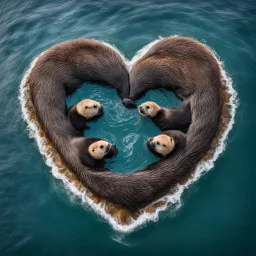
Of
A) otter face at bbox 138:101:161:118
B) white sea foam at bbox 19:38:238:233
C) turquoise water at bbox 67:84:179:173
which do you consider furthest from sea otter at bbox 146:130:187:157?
otter face at bbox 138:101:161:118

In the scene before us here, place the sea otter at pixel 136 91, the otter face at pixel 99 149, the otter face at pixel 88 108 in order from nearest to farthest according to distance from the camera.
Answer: the sea otter at pixel 136 91 → the otter face at pixel 99 149 → the otter face at pixel 88 108

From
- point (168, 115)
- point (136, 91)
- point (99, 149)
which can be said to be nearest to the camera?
point (99, 149)

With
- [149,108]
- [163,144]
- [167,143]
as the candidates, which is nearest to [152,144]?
[163,144]

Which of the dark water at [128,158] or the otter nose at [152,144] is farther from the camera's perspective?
the otter nose at [152,144]

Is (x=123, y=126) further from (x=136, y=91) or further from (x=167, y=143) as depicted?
(x=167, y=143)

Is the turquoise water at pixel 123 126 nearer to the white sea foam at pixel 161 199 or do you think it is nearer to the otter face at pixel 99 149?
the otter face at pixel 99 149

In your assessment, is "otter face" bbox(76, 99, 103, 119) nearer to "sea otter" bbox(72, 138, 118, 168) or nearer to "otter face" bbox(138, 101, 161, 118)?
"sea otter" bbox(72, 138, 118, 168)

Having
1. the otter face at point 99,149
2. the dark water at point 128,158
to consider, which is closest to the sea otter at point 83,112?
the dark water at point 128,158
